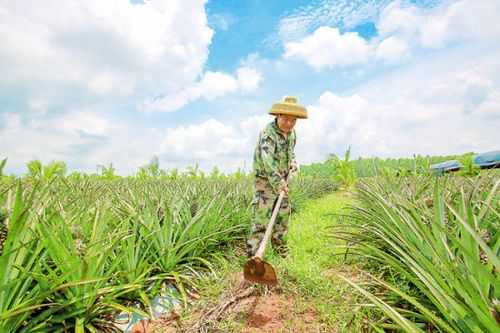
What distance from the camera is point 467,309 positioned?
1.19 meters

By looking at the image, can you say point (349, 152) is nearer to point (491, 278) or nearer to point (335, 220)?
point (335, 220)

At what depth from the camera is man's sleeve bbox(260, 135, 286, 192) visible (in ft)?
10.7

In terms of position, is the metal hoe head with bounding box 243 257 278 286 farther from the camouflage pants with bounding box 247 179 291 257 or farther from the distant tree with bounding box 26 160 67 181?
the distant tree with bounding box 26 160 67 181

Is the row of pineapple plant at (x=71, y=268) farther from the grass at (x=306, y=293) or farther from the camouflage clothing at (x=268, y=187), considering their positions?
the camouflage clothing at (x=268, y=187)

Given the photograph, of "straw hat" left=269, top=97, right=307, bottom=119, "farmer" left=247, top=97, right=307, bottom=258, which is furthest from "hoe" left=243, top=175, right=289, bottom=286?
"straw hat" left=269, top=97, right=307, bottom=119

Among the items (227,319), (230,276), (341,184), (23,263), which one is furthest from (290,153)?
(341,184)

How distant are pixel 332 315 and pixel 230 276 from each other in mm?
1081

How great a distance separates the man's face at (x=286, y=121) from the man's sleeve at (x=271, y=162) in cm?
20

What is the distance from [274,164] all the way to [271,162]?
0.12 meters

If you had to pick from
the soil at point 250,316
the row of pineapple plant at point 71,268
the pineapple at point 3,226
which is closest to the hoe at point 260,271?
the soil at point 250,316

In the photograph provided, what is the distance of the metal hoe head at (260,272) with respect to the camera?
2.25 metres

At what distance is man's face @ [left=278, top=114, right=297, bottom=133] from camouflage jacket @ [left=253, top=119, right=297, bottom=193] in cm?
9

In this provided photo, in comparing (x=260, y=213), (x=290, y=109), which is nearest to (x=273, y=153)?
(x=290, y=109)

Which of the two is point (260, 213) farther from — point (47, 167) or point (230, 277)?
point (47, 167)
